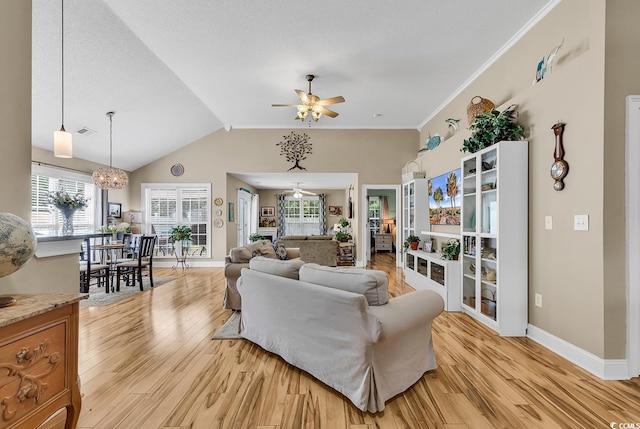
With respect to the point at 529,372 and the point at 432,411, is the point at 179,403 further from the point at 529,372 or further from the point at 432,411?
the point at 529,372

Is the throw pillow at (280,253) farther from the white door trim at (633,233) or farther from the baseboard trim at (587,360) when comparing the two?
the white door trim at (633,233)

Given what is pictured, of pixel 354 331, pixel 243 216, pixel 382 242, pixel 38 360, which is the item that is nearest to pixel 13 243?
pixel 38 360

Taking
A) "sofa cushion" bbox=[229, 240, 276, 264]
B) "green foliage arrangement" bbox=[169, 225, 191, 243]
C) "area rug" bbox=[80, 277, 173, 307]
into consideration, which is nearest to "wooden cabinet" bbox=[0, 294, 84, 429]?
"sofa cushion" bbox=[229, 240, 276, 264]

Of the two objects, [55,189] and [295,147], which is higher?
[295,147]

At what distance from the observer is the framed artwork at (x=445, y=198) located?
440cm

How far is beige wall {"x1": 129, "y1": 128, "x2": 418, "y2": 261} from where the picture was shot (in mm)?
7332

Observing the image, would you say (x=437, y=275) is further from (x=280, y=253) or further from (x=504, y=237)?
(x=280, y=253)

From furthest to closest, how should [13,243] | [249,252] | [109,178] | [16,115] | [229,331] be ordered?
[109,178]
[249,252]
[229,331]
[16,115]
[13,243]

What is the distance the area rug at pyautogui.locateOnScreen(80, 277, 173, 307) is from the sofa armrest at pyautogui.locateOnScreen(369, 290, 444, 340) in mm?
4172

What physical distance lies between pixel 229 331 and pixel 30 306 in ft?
6.90

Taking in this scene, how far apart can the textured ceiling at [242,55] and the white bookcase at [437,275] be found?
2.81 meters

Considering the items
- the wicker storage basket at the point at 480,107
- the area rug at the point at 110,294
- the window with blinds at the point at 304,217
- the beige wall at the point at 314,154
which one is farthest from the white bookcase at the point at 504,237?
the window with blinds at the point at 304,217

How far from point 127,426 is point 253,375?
834 millimetres

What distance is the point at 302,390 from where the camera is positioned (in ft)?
6.92
